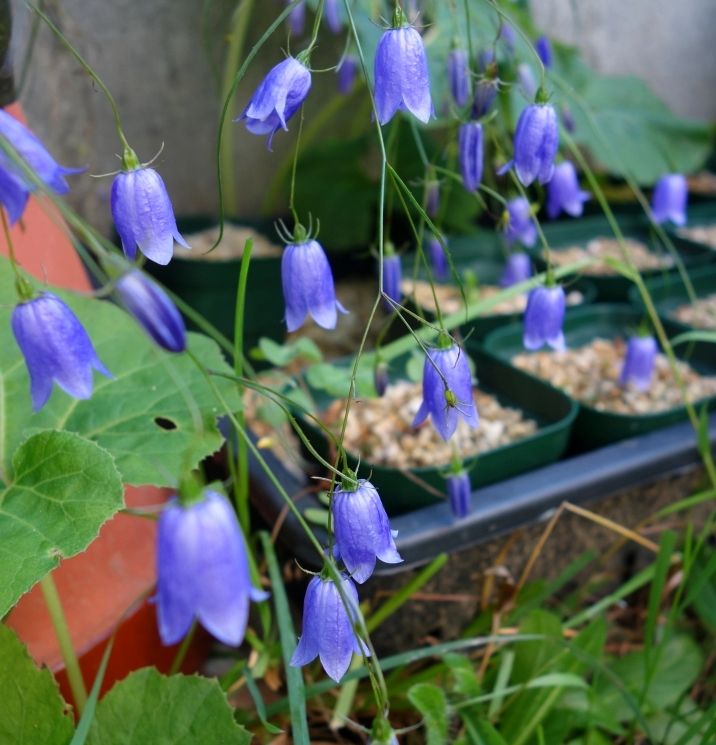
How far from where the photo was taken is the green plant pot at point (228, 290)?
174 centimetres

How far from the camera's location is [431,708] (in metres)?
0.87

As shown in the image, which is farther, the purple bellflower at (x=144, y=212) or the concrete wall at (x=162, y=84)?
the concrete wall at (x=162, y=84)

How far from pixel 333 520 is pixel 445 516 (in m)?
0.44

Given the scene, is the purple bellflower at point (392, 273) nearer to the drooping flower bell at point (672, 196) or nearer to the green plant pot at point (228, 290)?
the green plant pot at point (228, 290)

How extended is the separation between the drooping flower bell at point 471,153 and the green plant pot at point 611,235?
0.87 meters

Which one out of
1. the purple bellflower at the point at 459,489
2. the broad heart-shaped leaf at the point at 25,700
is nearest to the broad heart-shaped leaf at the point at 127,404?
the broad heart-shaped leaf at the point at 25,700

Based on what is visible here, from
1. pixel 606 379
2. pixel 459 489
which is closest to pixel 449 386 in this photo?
pixel 459 489

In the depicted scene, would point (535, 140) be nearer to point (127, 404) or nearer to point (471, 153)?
point (471, 153)

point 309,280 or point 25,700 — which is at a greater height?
point 309,280

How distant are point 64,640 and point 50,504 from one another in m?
0.18

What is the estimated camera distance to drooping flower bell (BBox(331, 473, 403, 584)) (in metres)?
0.66

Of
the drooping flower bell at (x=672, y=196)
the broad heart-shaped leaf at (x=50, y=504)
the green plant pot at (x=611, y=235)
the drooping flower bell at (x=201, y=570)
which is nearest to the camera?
the drooping flower bell at (x=201, y=570)

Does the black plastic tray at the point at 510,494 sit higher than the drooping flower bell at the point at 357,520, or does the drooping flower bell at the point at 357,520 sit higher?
the drooping flower bell at the point at 357,520

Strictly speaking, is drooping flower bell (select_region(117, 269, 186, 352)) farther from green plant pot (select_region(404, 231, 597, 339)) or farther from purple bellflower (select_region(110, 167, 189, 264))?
green plant pot (select_region(404, 231, 597, 339))
